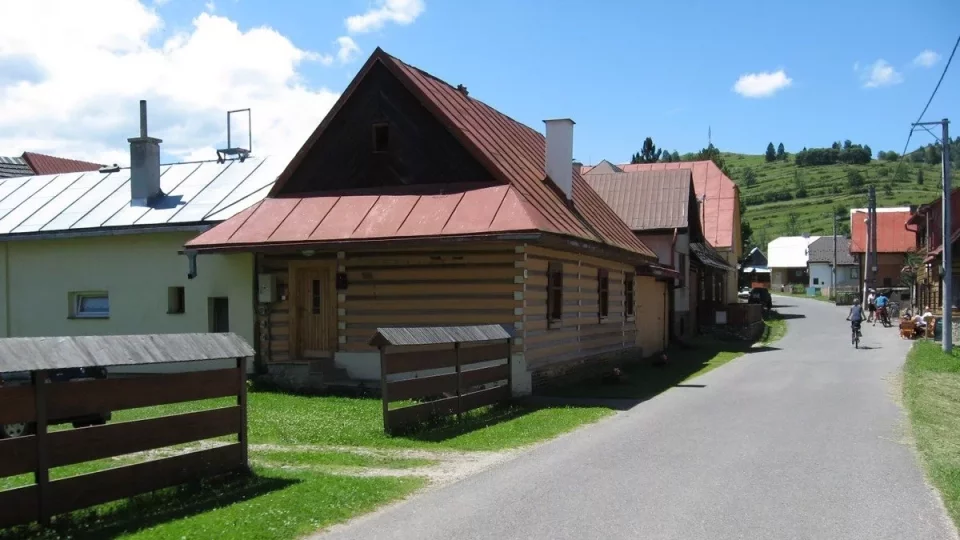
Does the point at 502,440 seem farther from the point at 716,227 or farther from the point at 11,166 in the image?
the point at 716,227

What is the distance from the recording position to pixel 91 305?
852 inches

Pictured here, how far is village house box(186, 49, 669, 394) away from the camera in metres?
17.0

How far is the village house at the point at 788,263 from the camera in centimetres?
10900

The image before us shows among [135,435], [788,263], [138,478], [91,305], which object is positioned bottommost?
[138,478]

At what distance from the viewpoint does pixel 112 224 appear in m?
21.1

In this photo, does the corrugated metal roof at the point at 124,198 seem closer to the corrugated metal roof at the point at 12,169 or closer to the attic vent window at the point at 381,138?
the attic vent window at the point at 381,138

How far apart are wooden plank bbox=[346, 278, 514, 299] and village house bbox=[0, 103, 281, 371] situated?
2.85 meters

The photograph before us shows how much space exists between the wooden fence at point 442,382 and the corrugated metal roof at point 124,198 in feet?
27.0

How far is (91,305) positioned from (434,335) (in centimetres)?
1206

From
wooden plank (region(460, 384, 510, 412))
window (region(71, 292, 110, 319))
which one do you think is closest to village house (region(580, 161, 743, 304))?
window (region(71, 292, 110, 319))

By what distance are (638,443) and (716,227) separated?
36262mm

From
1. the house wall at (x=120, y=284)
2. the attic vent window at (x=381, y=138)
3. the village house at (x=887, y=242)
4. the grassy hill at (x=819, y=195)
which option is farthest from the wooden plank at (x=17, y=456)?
the grassy hill at (x=819, y=195)

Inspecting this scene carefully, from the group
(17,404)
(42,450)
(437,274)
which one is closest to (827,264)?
(437,274)

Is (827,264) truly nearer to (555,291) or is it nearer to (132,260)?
(555,291)
